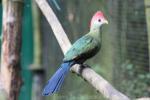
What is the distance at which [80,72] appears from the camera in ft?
6.67

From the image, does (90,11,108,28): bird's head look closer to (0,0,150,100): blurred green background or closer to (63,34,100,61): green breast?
(63,34,100,61): green breast

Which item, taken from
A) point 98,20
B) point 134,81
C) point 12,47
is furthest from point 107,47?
point 12,47

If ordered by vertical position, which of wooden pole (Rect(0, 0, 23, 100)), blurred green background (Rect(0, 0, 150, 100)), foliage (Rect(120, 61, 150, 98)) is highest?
wooden pole (Rect(0, 0, 23, 100))

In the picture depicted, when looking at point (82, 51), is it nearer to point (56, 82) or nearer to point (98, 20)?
point (98, 20)

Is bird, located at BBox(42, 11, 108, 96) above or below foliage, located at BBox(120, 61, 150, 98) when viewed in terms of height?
above

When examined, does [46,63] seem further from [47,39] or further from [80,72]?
[80,72]

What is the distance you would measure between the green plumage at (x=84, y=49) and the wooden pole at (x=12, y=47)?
0.23m

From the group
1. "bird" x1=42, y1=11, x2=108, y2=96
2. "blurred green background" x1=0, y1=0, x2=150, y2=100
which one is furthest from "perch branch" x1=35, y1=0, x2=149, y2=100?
"blurred green background" x1=0, y1=0, x2=150, y2=100

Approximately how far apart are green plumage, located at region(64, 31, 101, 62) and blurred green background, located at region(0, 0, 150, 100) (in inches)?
70.0

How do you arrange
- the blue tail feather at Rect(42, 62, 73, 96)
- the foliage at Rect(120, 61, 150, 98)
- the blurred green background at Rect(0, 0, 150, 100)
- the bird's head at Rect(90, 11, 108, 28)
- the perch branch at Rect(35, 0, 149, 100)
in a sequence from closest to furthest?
1. the perch branch at Rect(35, 0, 149, 100)
2. the blue tail feather at Rect(42, 62, 73, 96)
3. the bird's head at Rect(90, 11, 108, 28)
4. the blurred green background at Rect(0, 0, 150, 100)
5. the foliage at Rect(120, 61, 150, 98)

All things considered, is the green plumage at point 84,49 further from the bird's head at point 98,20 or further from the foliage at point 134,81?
the foliage at point 134,81

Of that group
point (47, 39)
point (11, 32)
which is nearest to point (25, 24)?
point (47, 39)

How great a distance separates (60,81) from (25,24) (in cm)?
211

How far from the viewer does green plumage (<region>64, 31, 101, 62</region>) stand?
2180mm
